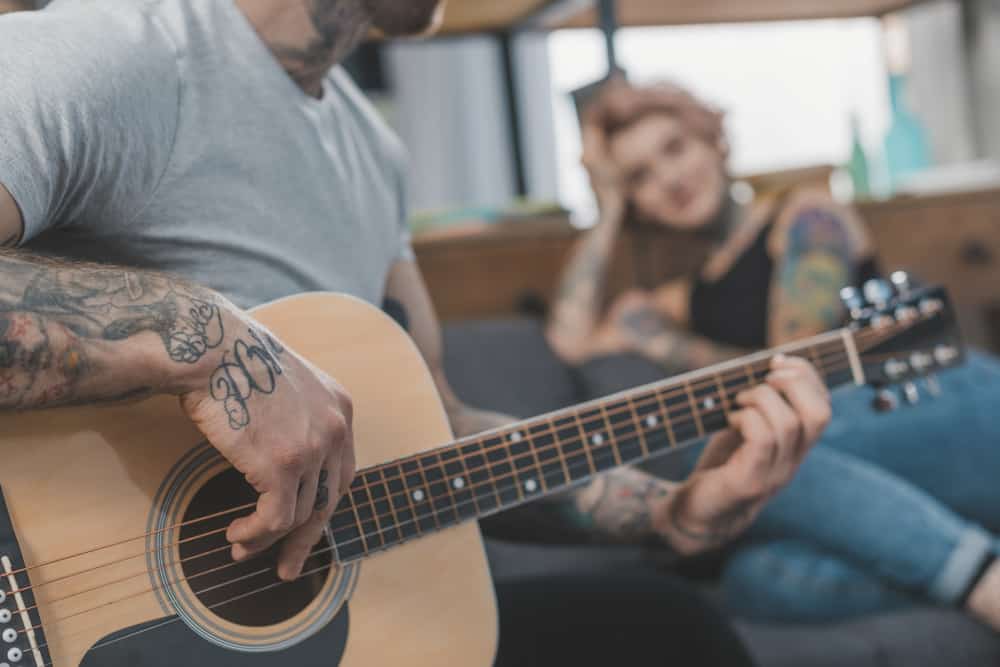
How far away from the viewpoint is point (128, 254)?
840 mm

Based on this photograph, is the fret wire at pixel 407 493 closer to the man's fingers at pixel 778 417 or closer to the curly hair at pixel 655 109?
the man's fingers at pixel 778 417

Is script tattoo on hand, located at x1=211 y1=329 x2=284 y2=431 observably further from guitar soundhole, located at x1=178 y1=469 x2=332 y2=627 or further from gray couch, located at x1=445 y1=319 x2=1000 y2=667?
gray couch, located at x1=445 y1=319 x2=1000 y2=667

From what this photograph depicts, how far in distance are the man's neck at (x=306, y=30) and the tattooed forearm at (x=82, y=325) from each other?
32 centimetres

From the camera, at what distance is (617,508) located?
1.15 metres

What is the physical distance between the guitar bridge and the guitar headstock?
879 millimetres

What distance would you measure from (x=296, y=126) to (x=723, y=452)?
58cm

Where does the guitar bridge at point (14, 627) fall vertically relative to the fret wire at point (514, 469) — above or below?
above

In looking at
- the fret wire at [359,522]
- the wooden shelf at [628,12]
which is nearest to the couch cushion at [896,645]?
the fret wire at [359,522]

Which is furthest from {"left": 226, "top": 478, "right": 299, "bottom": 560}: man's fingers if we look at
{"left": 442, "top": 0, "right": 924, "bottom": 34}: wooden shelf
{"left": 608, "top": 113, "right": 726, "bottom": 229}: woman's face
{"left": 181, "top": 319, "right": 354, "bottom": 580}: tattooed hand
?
{"left": 442, "top": 0, "right": 924, "bottom": 34}: wooden shelf

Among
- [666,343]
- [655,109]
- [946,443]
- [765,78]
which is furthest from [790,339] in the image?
[765,78]

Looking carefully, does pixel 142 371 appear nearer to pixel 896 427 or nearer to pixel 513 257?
pixel 896 427

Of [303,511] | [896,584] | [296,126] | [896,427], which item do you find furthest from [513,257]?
[303,511]

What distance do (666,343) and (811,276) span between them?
348 mm

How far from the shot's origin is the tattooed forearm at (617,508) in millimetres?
1150
